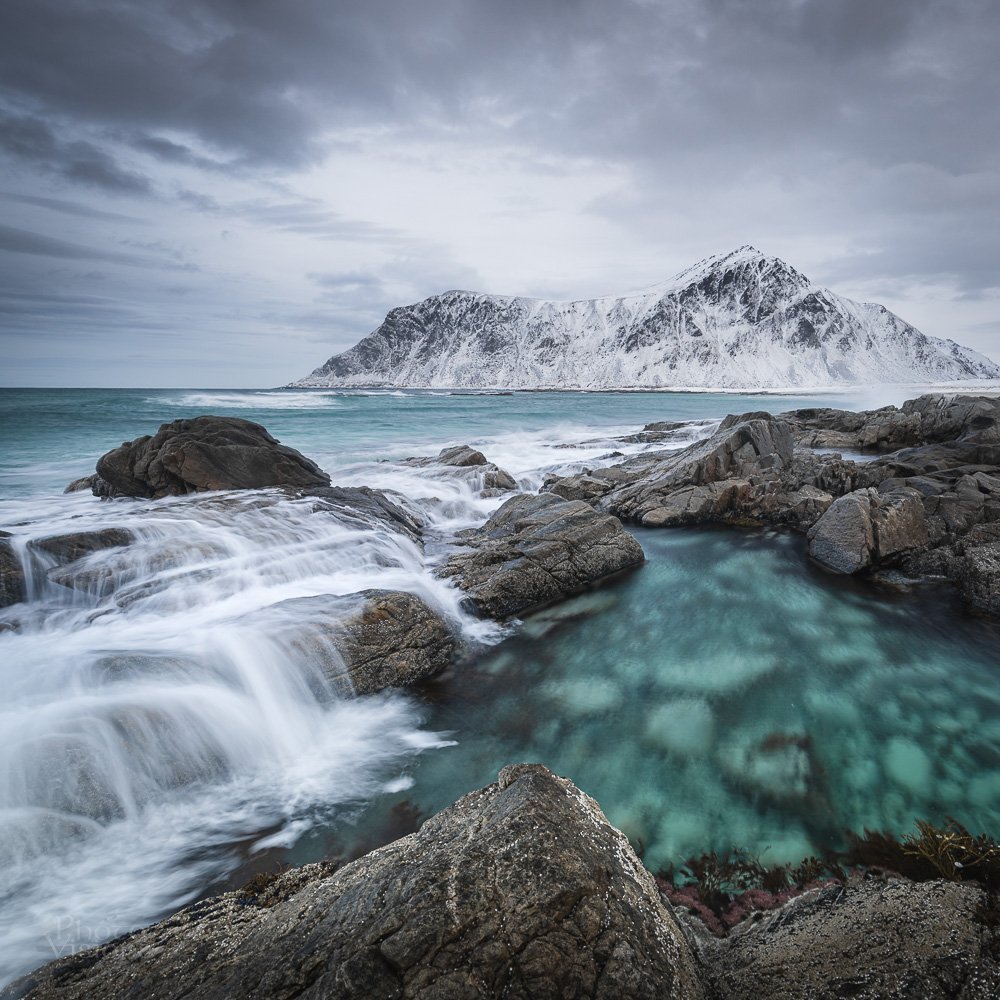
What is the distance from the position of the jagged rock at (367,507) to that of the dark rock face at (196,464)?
1285 mm

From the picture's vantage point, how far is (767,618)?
837cm

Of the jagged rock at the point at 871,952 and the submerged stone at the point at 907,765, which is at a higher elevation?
the jagged rock at the point at 871,952

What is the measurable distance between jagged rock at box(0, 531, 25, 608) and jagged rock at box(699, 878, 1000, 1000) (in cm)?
908

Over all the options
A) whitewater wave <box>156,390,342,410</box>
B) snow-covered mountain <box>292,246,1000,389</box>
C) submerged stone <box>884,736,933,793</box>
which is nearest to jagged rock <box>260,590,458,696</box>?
submerged stone <box>884,736,933,793</box>

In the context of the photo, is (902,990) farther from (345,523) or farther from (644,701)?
(345,523)

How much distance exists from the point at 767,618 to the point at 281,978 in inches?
328

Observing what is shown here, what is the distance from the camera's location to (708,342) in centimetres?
14075

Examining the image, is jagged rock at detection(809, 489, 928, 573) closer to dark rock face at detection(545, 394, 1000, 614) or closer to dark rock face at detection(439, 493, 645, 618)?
dark rock face at detection(545, 394, 1000, 614)

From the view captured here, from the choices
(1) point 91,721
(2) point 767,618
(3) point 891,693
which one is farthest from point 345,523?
(3) point 891,693

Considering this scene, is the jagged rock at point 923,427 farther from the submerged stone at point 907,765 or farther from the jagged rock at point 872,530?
the submerged stone at point 907,765

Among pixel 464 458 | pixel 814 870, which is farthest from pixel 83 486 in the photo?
pixel 814 870

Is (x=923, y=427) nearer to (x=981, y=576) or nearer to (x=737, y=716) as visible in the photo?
(x=981, y=576)

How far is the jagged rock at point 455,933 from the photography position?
192cm

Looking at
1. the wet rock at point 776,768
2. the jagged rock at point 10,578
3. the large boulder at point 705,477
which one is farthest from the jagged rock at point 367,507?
the wet rock at point 776,768
